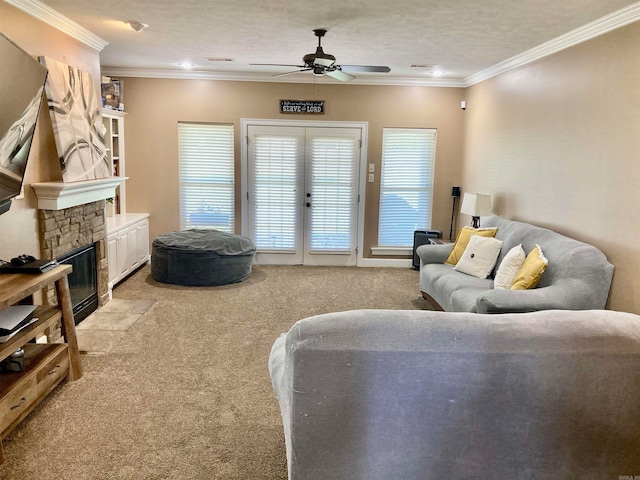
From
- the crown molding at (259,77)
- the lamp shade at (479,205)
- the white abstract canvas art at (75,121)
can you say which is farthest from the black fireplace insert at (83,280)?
the lamp shade at (479,205)

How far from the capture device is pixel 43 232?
3.67m

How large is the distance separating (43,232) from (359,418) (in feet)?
10.1

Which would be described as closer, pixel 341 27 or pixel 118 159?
pixel 341 27

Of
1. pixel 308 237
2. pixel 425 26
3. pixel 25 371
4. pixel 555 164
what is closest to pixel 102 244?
pixel 25 371

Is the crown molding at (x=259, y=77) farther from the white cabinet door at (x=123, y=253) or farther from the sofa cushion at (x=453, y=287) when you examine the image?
the sofa cushion at (x=453, y=287)

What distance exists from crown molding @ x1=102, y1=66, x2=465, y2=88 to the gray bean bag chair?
2.20 meters

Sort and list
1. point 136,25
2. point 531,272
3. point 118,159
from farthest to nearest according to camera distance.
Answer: point 118,159 < point 136,25 < point 531,272

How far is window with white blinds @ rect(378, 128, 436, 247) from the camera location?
672 centimetres

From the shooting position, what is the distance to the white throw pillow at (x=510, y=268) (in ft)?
12.6

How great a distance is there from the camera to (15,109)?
287 centimetres

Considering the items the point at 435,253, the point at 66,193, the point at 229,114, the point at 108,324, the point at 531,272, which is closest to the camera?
the point at 531,272

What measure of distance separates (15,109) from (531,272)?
358 cm

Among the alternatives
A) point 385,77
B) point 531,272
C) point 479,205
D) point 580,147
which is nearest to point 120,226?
point 385,77

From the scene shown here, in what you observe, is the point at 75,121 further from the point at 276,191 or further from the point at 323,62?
the point at 276,191
